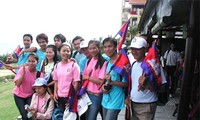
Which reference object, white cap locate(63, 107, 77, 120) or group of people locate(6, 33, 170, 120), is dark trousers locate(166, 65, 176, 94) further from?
white cap locate(63, 107, 77, 120)

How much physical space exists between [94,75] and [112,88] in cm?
37

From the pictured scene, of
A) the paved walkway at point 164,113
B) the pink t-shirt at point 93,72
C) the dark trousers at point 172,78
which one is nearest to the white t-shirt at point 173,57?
the dark trousers at point 172,78

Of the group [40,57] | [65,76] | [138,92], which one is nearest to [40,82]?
[65,76]

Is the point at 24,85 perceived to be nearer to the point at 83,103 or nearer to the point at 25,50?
the point at 25,50

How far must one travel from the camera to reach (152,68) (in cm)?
318

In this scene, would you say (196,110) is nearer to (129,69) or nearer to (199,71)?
(199,71)

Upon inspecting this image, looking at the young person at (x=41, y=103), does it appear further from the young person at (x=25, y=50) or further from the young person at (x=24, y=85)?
the young person at (x=25, y=50)

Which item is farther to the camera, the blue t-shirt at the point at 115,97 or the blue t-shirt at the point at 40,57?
the blue t-shirt at the point at 40,57

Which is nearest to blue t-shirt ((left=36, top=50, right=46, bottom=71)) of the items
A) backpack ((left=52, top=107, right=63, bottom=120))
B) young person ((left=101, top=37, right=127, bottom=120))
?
backpack ((left=52, top=107, right=63, bottom=120))

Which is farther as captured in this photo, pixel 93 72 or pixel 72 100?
pixel 72 100

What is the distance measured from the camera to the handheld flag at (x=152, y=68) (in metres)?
3.17

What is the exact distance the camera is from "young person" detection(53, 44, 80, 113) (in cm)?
395

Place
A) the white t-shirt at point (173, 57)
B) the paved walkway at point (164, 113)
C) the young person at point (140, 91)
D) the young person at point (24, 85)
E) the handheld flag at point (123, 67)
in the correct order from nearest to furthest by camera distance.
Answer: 1. the young person at point (140, 91)
2. the handheld flag at point (123, 67)
3. the young person at point (24, 85)
4. the paved walkway at point (164, 113)
5. the white t-shirt at point (173, 57)

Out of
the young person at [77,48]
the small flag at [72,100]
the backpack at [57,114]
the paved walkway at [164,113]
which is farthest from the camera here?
the paved walkway at [164,113]
